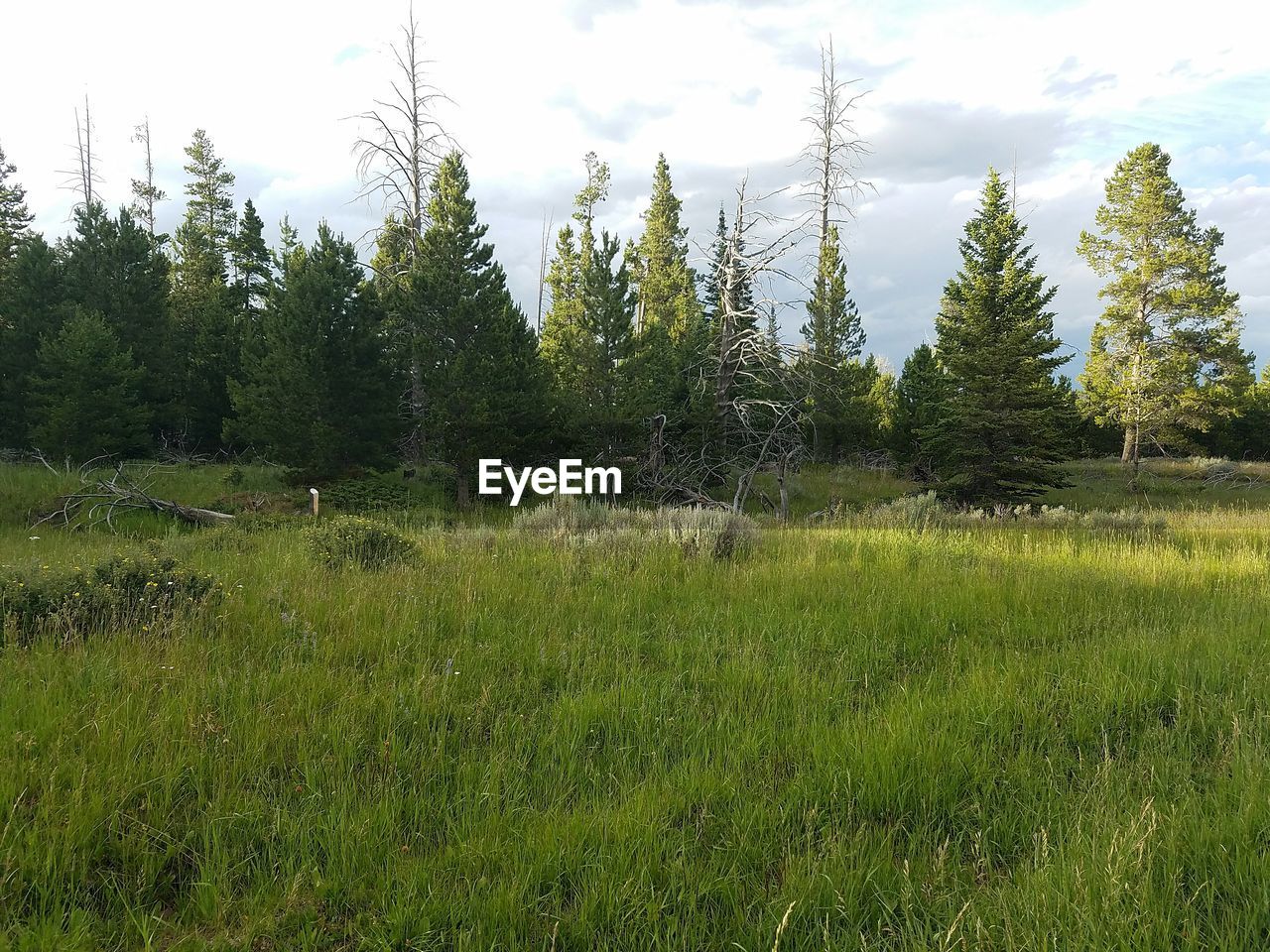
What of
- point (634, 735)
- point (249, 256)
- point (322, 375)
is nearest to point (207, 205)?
point (249, 256)

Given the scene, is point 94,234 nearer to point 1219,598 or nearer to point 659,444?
point 659,444

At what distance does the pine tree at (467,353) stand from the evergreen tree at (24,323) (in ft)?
39.9

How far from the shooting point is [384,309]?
20.0 m

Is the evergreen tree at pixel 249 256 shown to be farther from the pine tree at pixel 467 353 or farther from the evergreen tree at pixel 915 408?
the evergreen tree at pixel 915 408

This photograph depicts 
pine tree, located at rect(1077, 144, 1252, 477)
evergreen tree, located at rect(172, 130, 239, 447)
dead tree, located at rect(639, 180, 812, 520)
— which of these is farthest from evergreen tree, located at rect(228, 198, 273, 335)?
pine tree, located at rect(1077, 144, 1252, 477)

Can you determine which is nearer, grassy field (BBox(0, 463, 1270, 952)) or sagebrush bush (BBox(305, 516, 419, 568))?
grassy field (BBox(0, 463, 1270, 952))

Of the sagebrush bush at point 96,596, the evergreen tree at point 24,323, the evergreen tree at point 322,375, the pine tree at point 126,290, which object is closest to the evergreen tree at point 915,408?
the evergreen tree at point 322,375

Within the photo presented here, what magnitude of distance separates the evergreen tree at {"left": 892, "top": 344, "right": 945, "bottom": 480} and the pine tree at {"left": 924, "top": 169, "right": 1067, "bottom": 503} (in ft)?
16.3

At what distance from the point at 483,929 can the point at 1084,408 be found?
35666mm

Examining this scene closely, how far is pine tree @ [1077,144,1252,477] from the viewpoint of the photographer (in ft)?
91.6

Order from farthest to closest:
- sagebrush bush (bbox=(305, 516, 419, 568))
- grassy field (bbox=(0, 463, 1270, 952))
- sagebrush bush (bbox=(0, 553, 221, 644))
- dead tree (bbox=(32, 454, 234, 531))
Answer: dead tree (bbox=(32, 454, 234, 531)) < sagebrush bush (bbox=(305, 516, 419, 568)) < sagebrush bush (bbox=(0, 553, 221, 644)) < grassy field (bbox=(0, 463, 1270, 952))

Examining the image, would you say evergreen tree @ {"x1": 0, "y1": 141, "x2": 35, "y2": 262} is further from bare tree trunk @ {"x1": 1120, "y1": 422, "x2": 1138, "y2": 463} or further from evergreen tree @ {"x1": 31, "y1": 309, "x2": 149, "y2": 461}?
bare tree trunk @ {"x1": 1120, "y1": 422, "x2": 1138, "y2": 463}

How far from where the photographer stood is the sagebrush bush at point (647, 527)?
860 cm

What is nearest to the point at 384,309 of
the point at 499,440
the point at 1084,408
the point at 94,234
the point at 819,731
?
the point at 499,440
